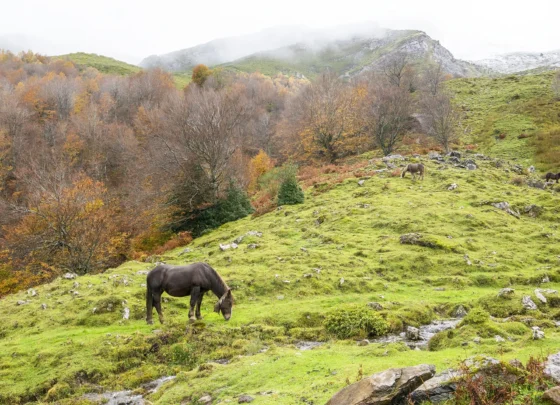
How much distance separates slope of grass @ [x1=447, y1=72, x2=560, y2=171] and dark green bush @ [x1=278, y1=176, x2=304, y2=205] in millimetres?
30968

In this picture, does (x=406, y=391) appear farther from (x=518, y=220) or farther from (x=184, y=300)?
(x=518, y=220)

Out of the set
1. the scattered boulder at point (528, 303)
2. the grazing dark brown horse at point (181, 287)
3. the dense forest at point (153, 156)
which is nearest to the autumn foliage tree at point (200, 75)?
the dense forest at point (153, 156)

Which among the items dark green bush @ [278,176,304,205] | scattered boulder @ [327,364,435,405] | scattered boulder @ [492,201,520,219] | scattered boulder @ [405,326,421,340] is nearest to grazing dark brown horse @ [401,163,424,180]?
scattered boulder @ [492,201,520,219]

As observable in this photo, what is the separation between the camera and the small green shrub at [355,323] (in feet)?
40.5

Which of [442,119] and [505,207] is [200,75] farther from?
[505,207]

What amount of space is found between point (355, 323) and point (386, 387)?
7.43 meters

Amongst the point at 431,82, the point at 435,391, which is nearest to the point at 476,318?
the point at 435,391

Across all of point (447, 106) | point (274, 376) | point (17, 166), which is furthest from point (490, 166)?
point (17, 166)

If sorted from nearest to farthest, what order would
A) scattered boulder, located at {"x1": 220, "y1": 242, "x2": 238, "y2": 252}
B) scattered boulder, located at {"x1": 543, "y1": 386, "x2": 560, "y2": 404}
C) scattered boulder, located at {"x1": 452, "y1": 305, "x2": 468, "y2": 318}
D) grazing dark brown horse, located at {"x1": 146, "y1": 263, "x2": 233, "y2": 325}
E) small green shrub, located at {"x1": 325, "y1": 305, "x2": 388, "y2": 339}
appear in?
scattered boulder, located at {"x1": 543, "y1": 386, "x2": 560, "y2": 404} → small green shrub, located at {"x1": 325, "y1": 305, "x2": 388, "y2": 339} → scattered boulder, located at {"x1": 452, "y1": 305, "x2": 468, "y2": 318} → grazing dark brown horse, located at {"x1": 146, "y1": 263, "x2": 233, "y2": 325} → scattered boulder, located at {"x1": 220, "y1": 242, "x2": 238, "y2": 252}

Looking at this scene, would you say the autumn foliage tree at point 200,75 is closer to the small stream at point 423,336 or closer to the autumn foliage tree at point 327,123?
the autumn foliage tree at point 327,123

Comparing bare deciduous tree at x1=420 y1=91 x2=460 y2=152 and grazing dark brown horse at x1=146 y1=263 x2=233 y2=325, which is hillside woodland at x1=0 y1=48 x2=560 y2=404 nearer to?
bare deciduous tree at x1=420 y1=91 x2=460 y2=152

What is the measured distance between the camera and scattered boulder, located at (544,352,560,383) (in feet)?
17.7

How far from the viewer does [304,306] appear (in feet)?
48.2

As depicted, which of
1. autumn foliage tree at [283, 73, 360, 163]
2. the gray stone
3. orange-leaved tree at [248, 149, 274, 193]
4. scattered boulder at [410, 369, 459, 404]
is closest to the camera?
scattered boulder at [410, 369, 459, 404]
